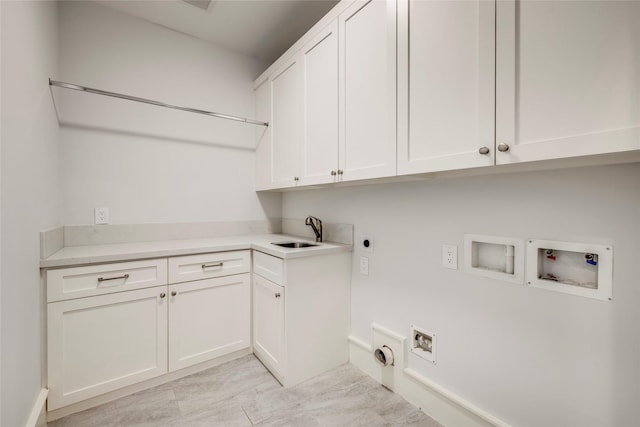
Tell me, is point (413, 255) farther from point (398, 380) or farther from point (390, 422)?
point (390, 422)

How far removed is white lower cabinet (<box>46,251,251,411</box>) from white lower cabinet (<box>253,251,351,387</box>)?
0.19 m

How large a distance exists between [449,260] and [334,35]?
147cm

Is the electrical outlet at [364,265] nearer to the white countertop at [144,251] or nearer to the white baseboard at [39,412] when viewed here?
the white countertop at [144,251]

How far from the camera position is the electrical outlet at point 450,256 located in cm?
144

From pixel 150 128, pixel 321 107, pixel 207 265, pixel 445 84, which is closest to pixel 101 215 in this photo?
pixel 150 128

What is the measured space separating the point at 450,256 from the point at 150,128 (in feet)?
7.65

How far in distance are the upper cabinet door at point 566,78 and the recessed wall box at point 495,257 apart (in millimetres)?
464

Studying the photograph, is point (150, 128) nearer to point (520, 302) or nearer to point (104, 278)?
point (104, 278)

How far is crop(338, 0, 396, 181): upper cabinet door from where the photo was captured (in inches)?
53.3

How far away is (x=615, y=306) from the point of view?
3.22ft

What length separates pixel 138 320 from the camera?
170cm

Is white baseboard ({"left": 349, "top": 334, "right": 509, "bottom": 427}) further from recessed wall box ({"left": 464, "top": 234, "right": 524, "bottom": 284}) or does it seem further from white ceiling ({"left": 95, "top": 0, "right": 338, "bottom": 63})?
white ceiling ({"left": 95, "top": 0, "right": 338, "bottom": 63})

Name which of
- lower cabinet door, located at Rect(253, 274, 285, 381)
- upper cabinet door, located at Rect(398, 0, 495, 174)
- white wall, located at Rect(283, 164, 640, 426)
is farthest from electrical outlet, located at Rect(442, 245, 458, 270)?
lower cabinet door, located at Rect(253, 274, 285, 381)

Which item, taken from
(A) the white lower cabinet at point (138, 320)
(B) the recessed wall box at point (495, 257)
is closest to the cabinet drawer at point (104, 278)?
(A) the white lower cabinet at point (138, 320)
